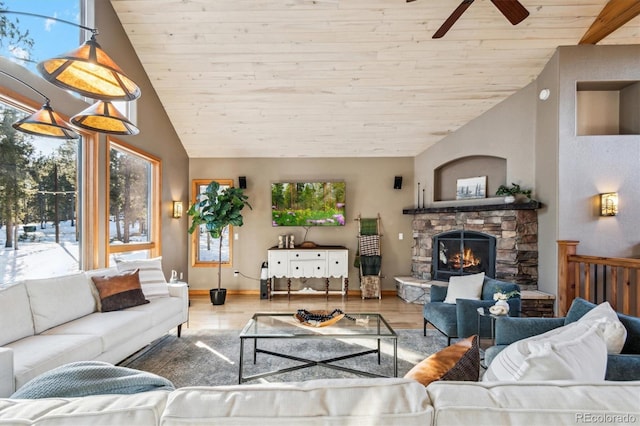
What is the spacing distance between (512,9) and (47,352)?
14.4ft

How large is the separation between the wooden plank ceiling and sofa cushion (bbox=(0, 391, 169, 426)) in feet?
12.3

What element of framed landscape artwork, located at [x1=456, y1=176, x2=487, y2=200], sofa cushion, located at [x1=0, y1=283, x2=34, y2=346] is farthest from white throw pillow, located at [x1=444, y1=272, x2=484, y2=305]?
sofa cushion, located at [x1=0, y1=283, x2=34, y2=346]

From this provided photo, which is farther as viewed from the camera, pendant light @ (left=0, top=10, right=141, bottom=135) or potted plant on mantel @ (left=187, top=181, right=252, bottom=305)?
potted plant on mantel @ (left=187, top=181, right=252, bottom=305)

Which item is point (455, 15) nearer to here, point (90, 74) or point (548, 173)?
point (548, 173)

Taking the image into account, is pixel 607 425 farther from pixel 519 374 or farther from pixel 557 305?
pixel 557 305

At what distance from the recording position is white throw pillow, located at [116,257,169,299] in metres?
3.44

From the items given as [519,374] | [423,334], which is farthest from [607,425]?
[423,334]

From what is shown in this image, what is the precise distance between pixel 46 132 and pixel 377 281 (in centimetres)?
475

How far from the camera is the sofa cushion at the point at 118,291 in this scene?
2.99 m

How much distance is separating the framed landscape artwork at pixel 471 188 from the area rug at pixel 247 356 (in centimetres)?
236

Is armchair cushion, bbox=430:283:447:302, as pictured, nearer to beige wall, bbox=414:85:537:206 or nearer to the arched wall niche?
beige wall, bbox=414:85:537:206

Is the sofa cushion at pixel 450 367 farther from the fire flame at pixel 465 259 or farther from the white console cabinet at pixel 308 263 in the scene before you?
the white console cabinet at pixel 308 263

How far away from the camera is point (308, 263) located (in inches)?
215

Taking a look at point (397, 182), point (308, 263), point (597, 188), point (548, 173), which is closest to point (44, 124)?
point (308, 263)
